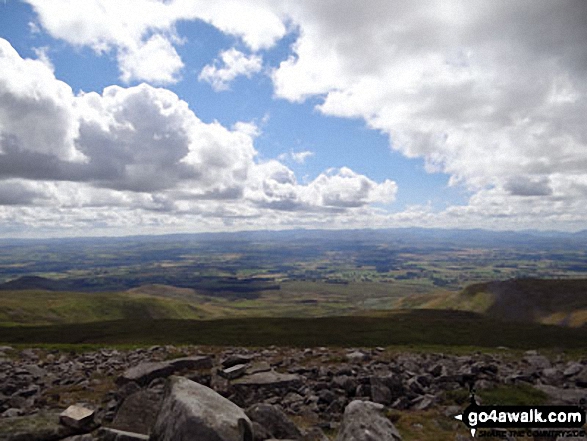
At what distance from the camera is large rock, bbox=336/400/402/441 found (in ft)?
45.2

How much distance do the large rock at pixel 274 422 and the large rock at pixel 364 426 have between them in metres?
3.02

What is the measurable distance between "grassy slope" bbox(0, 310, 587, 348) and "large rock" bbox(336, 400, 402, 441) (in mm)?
47583

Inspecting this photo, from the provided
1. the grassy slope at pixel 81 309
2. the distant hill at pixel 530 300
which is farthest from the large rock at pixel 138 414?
the distant hill at pixel 530 300

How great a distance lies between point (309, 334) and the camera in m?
75.6

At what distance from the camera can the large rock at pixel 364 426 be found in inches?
542

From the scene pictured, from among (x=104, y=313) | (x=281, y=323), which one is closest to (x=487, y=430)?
(x=281, y=323)

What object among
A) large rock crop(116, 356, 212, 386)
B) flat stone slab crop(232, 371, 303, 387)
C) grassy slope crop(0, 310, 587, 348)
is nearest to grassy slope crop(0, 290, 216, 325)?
grassy slope crop(0, 310, 587, 348)

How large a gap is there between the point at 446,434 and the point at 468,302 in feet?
591

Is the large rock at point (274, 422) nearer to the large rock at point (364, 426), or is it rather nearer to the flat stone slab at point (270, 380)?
the large rock at point (364, 426)

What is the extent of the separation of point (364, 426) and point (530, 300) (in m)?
187

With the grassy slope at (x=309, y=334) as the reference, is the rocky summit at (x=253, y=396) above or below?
above

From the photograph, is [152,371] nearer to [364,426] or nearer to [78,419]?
[78,419]

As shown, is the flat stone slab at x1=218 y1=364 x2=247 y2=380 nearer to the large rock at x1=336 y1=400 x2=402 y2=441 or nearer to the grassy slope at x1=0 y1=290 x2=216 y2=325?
the large rock at x1=336 y1=400 x2=402 y2=441

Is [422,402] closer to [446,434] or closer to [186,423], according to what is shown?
[446,434]
